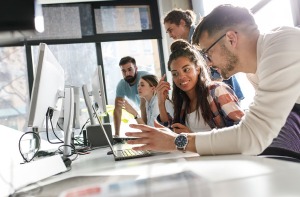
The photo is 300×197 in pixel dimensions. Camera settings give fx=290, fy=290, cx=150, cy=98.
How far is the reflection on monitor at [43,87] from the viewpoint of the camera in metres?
1.03

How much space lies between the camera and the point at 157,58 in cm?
421

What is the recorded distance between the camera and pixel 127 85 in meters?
3.11

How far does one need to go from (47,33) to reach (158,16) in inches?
61.7

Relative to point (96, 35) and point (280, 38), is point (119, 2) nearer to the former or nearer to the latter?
point (96, 35)

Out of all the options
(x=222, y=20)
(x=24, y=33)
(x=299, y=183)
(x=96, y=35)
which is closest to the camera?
(x=299, y=183)

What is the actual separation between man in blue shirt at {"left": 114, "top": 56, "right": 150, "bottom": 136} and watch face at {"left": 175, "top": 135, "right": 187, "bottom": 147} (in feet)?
5.94

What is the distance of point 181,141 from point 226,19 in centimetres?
48

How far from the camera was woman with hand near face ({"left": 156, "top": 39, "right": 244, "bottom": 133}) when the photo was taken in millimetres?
1259

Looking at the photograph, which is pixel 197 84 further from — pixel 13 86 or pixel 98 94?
pixel 13 86

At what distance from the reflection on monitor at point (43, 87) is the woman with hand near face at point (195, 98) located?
0.54 meters

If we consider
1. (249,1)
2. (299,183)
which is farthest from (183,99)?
(249,1)

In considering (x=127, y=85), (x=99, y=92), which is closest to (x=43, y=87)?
(x=99, y=92)

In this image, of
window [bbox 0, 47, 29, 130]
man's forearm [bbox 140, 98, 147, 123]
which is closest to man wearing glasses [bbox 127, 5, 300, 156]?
man's forearm [bbox 140, 98, 147, 123]

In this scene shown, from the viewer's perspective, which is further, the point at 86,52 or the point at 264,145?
the point at 86,52
